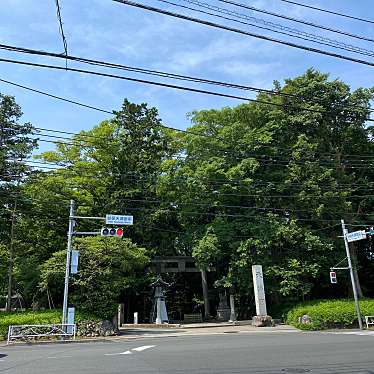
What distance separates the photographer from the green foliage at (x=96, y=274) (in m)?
23.8

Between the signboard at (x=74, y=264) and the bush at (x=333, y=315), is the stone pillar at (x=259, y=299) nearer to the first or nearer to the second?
the bush at (x=333, y=315)

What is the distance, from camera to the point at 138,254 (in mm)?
25891

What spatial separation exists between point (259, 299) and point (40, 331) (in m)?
15.6

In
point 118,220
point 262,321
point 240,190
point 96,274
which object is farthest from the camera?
point 240,190

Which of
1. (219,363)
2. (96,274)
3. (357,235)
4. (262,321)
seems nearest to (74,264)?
(96,274)

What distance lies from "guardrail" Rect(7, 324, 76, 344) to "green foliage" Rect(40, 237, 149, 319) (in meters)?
2.84

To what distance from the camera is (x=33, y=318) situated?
21734 mm

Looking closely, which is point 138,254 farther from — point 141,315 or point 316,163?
point 141,315

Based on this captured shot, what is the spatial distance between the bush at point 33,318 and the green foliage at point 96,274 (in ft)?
3.14

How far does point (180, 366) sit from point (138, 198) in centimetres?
2778

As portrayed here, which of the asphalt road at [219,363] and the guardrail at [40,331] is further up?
the guardrail at [40,331]

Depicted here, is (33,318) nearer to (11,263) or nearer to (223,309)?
(11,263)

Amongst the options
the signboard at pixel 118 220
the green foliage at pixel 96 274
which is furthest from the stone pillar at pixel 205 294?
the signboard at pixel 118 220

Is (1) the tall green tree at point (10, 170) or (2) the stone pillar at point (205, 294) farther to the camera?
(2) the stone pillar at point (205, 294)
